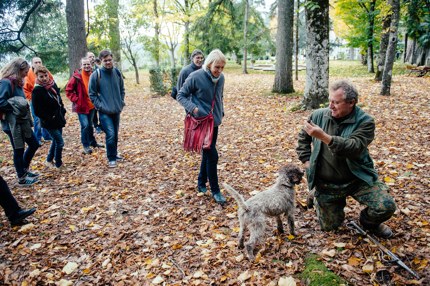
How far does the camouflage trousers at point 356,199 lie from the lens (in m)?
3.15

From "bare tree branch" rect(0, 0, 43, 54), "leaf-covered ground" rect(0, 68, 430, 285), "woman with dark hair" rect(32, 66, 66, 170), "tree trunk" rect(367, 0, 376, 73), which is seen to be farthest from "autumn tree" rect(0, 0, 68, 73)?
"tree trunk" rect(367, 0, 376, 73)

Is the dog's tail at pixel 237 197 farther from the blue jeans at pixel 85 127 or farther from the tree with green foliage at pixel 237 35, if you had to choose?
the tree with green foliage at pixel 237 35

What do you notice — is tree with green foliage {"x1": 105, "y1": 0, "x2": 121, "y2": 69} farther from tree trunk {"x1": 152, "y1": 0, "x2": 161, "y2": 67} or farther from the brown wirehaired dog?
the brown wirehaired dog

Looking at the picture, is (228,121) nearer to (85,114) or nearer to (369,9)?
(85,114)

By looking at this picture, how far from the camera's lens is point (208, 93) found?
4.22 m

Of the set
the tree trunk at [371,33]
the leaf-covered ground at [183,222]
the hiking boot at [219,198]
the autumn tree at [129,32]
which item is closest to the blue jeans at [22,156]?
the leaf-covered ground at [183,222]

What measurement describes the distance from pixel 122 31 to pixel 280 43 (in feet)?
42.6

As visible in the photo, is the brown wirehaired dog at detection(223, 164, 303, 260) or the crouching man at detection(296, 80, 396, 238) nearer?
the crouching man at detection(296, 80, 396, 238)

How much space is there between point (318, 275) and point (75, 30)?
12.3m

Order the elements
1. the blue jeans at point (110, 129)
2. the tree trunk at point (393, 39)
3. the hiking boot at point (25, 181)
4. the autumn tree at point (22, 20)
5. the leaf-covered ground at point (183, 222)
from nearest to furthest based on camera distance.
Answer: the leaf-covered ground at point (183, 222) → the hiking boot at point (25, 181) → the blue jeans at point (110, 129) → the tree trunk at point (393, 39) → the autumn tree at point (22, 20)

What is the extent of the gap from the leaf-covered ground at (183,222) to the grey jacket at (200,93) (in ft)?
5.11


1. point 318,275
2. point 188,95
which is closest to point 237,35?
point 188,95

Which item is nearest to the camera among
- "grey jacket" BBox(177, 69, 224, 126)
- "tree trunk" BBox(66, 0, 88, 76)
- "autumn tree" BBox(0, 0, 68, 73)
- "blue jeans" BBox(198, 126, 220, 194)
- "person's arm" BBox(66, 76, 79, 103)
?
"grey jacket" BBox(177, 69, 224, 126)

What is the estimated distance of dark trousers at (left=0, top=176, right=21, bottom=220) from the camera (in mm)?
4047
